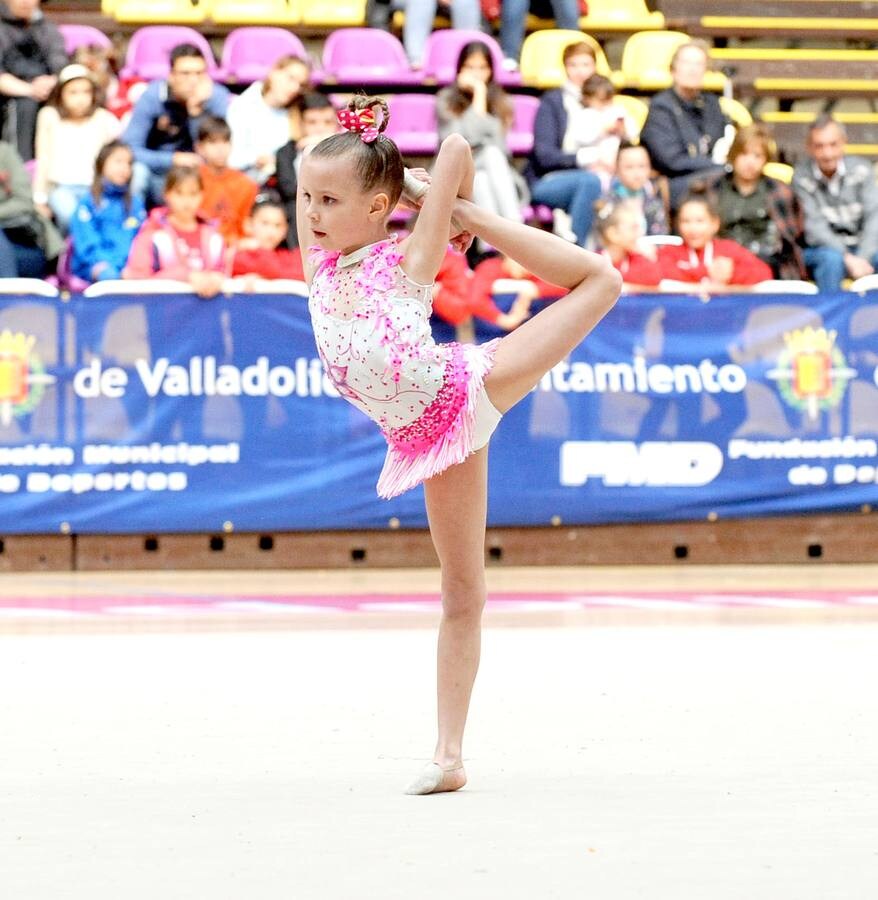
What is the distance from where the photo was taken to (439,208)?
378 centimetres

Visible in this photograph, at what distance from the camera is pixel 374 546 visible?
10.1 m

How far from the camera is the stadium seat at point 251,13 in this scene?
13586 millimetres

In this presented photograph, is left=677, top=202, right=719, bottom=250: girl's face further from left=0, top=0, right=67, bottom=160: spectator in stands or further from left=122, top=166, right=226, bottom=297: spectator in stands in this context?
left=0, top=0, right=67, bottom=160: spectator in stands

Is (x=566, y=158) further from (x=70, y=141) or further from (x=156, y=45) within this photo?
(x=156, y=45)

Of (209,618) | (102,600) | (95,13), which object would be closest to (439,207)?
(209,618)

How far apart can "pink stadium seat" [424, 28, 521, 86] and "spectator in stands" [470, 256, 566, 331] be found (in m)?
3.42

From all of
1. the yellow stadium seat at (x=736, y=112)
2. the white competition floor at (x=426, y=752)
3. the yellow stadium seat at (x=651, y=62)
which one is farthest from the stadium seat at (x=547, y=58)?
the white competition floor at (x=426, y=752)

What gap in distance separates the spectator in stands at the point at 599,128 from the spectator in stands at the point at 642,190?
357 mm

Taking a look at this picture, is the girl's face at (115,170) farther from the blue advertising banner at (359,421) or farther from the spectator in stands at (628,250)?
the spectator in stands at (628,250)

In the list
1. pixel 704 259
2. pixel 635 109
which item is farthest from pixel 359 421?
pixel 635 109

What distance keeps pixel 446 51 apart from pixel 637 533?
4560 millimetres

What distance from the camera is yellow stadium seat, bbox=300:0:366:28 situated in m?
13.7

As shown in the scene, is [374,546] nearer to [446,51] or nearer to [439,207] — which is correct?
[446,51]

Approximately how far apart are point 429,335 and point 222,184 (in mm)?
6840
